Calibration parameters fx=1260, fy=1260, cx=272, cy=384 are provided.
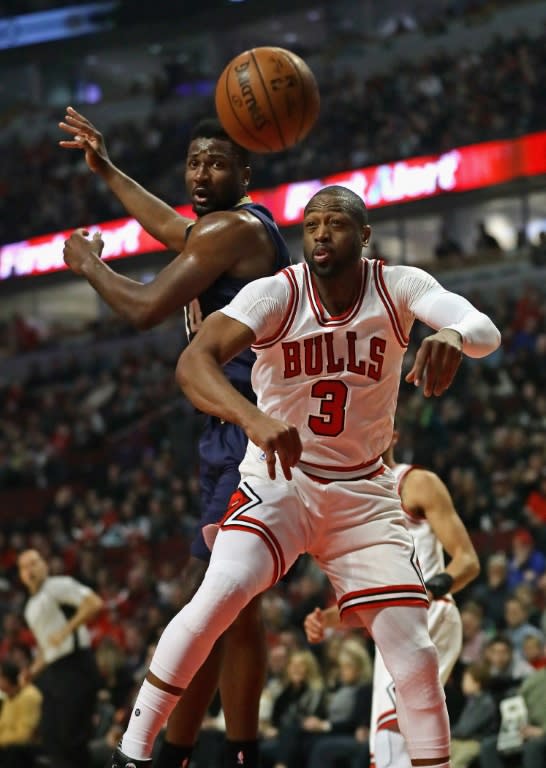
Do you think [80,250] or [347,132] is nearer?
[80,250]

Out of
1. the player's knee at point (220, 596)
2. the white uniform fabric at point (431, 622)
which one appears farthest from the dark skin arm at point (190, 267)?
the white uniform fabric at point (431, 622)

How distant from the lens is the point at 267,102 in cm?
519

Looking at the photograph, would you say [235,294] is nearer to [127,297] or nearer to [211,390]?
[127,297]

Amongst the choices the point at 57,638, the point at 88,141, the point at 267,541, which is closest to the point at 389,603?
the point at 267,541

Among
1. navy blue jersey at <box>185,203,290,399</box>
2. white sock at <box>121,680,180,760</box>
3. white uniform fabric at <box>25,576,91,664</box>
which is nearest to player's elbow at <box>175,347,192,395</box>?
navy blue jersey at <box>185,203,290,399</box>

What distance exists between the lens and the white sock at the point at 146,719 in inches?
163

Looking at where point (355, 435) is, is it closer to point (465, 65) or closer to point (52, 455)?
point (52, 455)

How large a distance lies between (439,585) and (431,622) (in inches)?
16.9

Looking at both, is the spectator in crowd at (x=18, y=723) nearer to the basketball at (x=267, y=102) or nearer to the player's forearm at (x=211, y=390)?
the basketball at (x=267, y=102)

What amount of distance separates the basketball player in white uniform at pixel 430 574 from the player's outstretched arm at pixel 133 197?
56.3 inches

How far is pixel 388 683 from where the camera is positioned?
5859mm

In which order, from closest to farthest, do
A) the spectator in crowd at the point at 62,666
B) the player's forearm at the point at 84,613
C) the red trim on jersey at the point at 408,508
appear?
the red trim on jersey at the point at 408,508, the player's forearm at the point at 84,613, the spectator in crowd at the point at 62,666

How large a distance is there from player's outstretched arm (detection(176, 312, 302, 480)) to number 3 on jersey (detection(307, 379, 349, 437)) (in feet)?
0.87

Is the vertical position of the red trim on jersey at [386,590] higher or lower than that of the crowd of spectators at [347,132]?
Answer: lower
